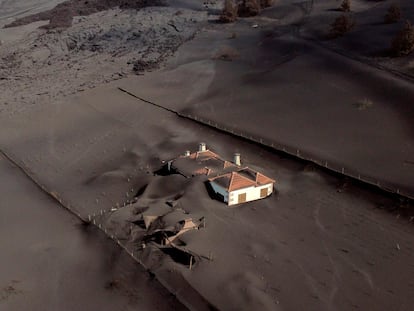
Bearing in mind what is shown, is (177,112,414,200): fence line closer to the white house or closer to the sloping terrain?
the sloping terrain

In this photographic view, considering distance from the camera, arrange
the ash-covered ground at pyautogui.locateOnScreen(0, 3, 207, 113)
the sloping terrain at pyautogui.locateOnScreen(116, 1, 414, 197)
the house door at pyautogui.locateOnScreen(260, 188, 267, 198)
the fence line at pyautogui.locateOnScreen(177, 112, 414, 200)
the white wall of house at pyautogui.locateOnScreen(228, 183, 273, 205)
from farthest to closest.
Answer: the ash-covered ground at pyautogui.locateOnScreen(0, 3, 207, 113) → the sloping terrain at pyautogui.locateOnScreen(116, 1, 414, 197) → the fence line at pyautogui.locateOnScreen(177, 112, 414, 200) → the house door at pyautogui.locateOnScreen(260, 188, 267, 198) → the white wall of house at pyautogui.locateOnScreen(228, 183, 273, 205)

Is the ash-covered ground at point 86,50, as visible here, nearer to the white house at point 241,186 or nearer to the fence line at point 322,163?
the fence line at point 322,163

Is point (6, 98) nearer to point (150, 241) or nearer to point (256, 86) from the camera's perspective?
point (256, 86)

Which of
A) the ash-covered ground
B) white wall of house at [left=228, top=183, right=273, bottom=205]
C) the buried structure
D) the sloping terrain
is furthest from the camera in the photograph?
the ash-covered ground

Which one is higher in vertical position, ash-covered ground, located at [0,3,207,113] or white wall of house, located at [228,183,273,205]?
ash-covered ground, located at [0,3,207,113]

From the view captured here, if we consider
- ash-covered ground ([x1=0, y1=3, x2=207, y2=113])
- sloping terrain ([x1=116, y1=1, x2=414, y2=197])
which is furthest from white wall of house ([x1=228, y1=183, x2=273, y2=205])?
ash-covered ground ([x1=0, y1=3, x2=207, y2=113])

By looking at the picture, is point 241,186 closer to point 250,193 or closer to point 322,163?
point 250,193

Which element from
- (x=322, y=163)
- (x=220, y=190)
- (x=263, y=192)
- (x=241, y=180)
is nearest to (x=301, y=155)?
(x=322, y=163)

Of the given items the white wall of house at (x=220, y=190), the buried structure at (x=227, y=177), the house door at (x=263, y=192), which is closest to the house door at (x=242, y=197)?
the buried structure at (x=227, y=177)
